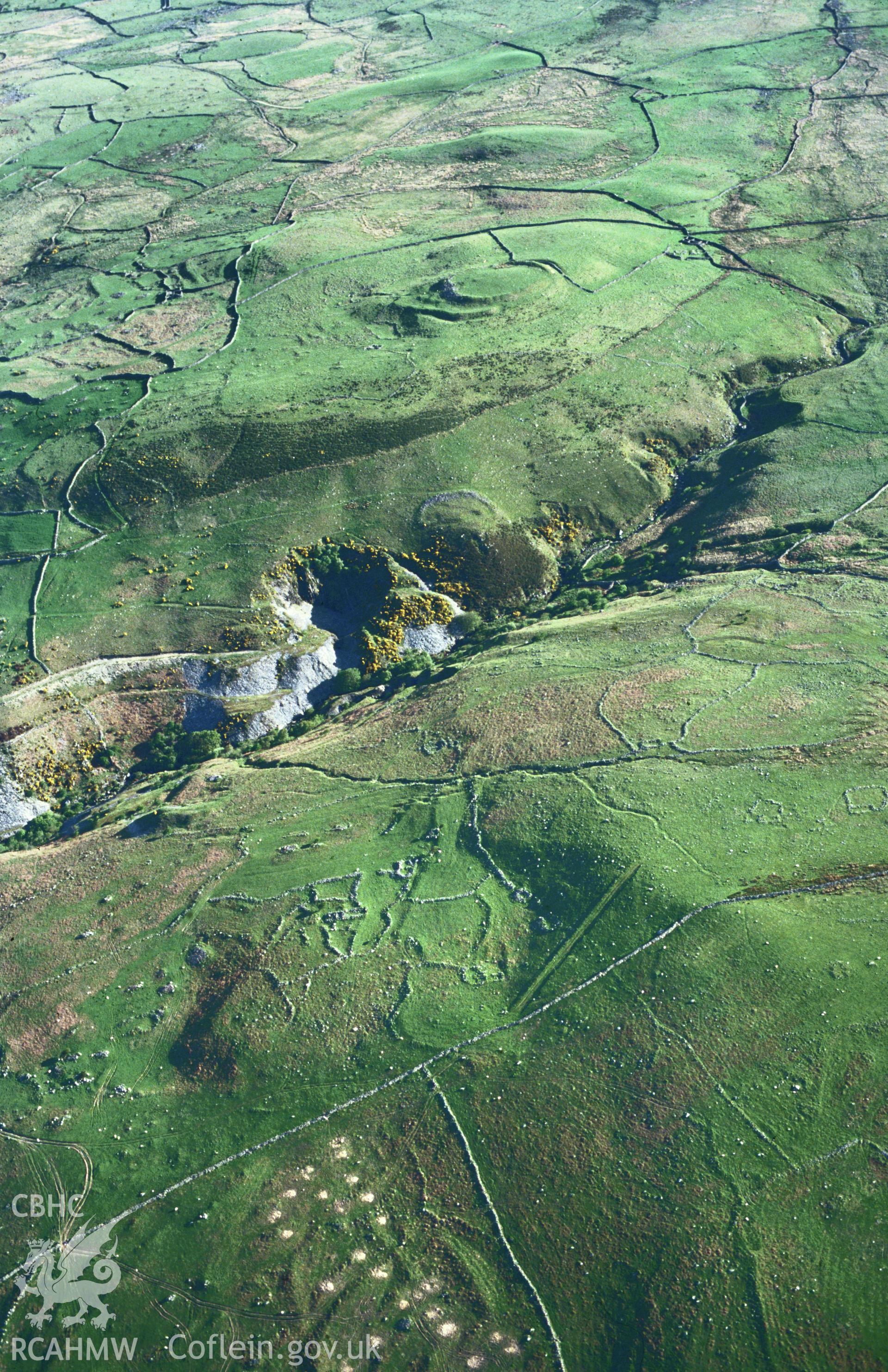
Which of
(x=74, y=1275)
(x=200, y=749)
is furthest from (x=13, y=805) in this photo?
(x=74, y=1275)

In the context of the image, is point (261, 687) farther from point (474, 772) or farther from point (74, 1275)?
point (74, 1275)

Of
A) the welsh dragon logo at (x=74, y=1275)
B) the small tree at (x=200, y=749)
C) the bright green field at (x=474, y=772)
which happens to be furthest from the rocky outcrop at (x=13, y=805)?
the welsh dragon logo at (x=74, y=1275)

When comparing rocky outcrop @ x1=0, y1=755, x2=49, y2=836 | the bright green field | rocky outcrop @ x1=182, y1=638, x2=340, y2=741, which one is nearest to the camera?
the bright green field

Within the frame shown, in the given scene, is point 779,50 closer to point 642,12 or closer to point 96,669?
point 642,12

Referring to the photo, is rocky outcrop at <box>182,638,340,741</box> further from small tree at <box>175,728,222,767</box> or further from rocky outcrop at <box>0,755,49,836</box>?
rocky outcrop at <box>0,755,49,836</box>

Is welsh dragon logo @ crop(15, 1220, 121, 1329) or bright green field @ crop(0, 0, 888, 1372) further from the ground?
bright green field @ crop(0, 0, 888, 1372)

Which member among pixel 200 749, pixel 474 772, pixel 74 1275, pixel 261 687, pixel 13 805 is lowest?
pixel 74 1275

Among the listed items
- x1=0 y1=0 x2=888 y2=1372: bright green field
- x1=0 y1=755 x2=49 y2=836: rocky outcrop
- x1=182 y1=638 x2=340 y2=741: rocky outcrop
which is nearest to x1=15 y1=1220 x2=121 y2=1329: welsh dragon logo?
x1=0 y1=0 x2=888 y2=1372: bright green field

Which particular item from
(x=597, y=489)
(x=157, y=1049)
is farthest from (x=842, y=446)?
(x=157, y=1049)
